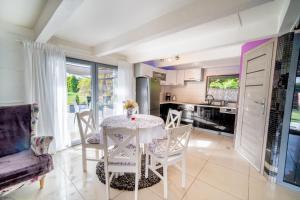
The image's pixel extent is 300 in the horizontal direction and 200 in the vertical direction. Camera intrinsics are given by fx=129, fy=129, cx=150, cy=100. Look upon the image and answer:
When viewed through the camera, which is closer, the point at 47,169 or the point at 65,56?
the point at 47,169

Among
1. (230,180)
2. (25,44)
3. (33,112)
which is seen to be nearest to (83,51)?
(25,44)

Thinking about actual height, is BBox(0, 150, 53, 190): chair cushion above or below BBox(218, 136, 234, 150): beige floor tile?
above

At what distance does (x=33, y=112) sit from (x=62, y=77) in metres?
0.97

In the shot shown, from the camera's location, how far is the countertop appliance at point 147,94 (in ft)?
13.3

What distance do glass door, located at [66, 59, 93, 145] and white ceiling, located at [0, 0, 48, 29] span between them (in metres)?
1.01

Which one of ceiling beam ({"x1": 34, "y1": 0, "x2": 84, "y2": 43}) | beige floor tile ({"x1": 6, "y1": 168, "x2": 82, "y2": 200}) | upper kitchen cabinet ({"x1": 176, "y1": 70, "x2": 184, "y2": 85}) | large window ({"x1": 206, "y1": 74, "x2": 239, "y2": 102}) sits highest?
ceiling beam ({"x1": 34, "y1": 0, "x2": 84, "y2": 43})

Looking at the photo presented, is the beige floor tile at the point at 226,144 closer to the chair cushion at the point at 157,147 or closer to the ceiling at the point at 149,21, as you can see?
the chair cushion at the point at 157,147

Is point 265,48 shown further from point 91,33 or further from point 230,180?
point 91,33

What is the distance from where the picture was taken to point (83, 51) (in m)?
2.98

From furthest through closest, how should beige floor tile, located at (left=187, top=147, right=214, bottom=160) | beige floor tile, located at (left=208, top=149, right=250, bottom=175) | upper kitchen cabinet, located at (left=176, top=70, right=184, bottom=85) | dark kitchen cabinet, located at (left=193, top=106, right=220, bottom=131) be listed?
1. upper kitchen cabinet, located at (left=176, top=70, right=184, bottom=85)
2. dark kitchen cabinet, located at (left=193, top=106, right=220, bottom=131)
3. beige floor tile, located at (left=187, top=147, right=214, bottom=160)
4. beige floor tile, located at (left=208, top=149, right=250, bottom=175)

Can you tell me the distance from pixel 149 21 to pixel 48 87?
2.25 meters

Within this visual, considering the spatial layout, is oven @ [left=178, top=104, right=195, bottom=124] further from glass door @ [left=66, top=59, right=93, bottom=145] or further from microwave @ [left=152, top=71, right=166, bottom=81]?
glass door @ [left=66, top=59, right=93, bottom=145]

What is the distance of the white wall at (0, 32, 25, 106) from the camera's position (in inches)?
84.0

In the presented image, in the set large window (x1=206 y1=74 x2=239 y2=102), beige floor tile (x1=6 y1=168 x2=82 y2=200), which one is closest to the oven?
Answer: large window (x1=206 y1=74 x2=239 y2=102)
